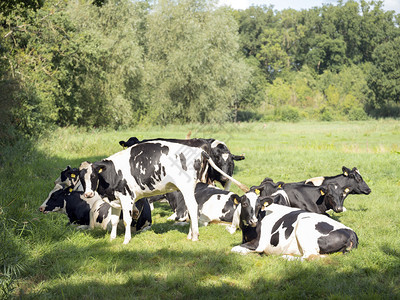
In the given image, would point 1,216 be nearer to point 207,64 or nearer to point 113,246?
point 113,246

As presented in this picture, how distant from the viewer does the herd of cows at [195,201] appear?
22.8 feet

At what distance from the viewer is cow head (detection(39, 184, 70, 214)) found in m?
9.62

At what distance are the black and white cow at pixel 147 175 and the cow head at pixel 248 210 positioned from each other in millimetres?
922

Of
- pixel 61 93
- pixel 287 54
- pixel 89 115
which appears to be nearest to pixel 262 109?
pixel 287 54

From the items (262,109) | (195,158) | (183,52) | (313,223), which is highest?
(183,52)

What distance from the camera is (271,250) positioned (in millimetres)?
7195

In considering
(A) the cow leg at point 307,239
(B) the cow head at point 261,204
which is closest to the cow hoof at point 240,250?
(B) the cow head at point 261,204

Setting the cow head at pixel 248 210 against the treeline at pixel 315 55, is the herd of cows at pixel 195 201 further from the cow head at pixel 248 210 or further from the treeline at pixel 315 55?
the treeline at pixel 315 55

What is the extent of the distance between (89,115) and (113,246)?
31.3 m

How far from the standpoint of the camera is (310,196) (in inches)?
372

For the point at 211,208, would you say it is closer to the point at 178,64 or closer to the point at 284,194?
the point at 284,194

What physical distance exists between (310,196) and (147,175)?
3524mm

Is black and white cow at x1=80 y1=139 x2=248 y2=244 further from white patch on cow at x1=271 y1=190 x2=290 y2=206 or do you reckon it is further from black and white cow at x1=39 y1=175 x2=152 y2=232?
white patch on cow at x1=271 y1=190 x2=290 y2=206

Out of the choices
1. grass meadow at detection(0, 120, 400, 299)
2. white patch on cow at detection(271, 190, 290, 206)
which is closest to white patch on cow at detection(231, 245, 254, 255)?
grass meadow at detection(0, 120, 400, 299)
